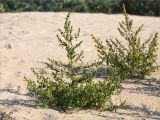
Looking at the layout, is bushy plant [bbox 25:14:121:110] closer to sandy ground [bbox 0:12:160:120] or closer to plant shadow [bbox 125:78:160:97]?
sandy ground [bbox 0:12:160:120]

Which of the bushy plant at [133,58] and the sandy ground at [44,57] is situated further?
the bushy plant at [133,58]

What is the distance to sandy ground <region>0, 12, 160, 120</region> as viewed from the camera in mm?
4262

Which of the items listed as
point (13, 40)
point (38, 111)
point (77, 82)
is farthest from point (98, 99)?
point (13, 40)

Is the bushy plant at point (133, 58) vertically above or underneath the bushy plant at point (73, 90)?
above

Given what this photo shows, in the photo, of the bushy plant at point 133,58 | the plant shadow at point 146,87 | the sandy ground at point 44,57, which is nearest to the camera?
the sandy ground at point 44,57

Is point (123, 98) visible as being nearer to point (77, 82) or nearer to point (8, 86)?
point (77, 82)

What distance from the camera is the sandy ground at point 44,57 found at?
426 cm

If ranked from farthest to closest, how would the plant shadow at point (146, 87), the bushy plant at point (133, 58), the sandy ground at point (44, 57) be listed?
1. the bushy plant at point (133, 58)
2. the plant shadow at point (146, 87)
3. the sandy ground at point (44, 57)

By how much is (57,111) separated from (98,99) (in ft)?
1.40

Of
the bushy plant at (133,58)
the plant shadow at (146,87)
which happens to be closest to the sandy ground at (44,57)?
the plant shadow at (146,87)

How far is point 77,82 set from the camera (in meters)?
4.42

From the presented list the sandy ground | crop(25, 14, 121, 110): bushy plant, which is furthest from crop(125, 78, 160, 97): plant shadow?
crop(25, 14, 121, 110): bushy plant

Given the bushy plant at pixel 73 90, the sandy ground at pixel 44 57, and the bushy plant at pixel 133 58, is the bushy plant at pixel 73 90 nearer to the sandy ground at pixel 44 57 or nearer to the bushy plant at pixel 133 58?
the sandy ground at pixel 44 57

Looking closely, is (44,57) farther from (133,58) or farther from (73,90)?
(73,90)
